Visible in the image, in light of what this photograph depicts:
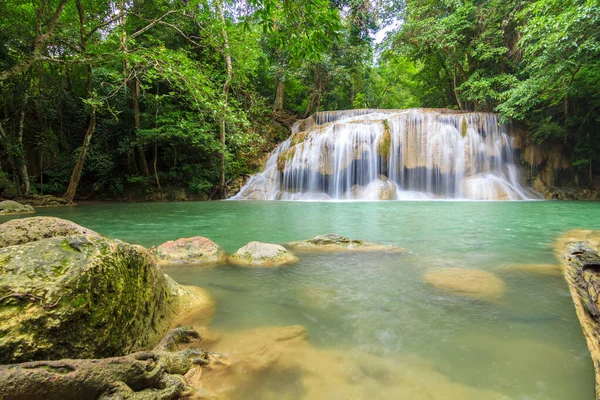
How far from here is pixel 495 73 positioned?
16484 mm

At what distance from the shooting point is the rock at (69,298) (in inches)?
47.5

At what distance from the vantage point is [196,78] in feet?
22.5

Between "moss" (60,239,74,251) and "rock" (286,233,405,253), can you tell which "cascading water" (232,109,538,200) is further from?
"moss" (60,239,74,251)

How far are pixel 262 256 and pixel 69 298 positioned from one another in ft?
8.11

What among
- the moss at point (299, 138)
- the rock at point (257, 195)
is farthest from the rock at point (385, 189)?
the rock at point (257, 195)

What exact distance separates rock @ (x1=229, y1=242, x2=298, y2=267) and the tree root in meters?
1.97

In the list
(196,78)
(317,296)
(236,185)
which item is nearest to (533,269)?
(317,296)

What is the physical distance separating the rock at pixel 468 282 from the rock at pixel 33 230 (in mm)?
2911

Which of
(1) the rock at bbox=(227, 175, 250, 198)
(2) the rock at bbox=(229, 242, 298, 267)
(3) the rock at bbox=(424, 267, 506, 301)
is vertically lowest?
(3) the rock at bbox=(424, 267, 506, 301)

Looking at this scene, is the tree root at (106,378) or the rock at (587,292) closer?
the tree root at (106,378)

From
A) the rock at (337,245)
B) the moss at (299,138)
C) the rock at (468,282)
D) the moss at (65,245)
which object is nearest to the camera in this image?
the moss at (65,245)

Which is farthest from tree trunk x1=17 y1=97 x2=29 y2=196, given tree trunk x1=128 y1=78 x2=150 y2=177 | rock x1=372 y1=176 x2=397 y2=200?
rock x1=372 y1=176 x2=397 y2=200

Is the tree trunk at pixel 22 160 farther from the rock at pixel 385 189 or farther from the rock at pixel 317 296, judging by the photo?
the rock at pixel 385 189

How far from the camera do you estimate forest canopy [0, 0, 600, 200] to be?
27.7 ft
